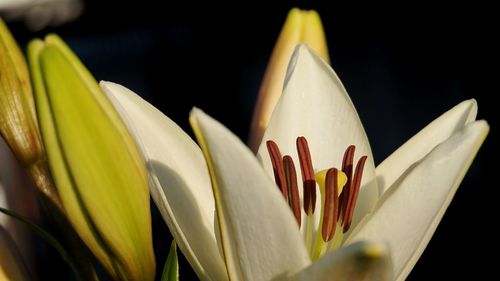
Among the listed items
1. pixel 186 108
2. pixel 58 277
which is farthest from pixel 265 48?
pixel 58 277

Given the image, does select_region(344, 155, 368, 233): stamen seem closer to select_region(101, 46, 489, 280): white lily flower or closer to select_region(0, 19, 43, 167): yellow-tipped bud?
select_region(101, 46, 489, 280): white lily flower

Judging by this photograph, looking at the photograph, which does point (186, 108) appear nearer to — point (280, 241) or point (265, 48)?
point (265, 48)

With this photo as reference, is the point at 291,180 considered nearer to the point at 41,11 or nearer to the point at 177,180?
the point at 177,180

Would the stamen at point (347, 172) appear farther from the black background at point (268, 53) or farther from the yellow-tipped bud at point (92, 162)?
the black background at point (268, 53)

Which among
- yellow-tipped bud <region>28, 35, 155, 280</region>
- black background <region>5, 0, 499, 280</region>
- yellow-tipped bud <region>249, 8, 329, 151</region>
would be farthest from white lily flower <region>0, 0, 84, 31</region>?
yellow-tipped bud <region>28, 35, 155, 280</region>

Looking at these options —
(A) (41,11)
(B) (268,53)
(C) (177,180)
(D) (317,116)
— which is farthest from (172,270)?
(B) (268,53)
